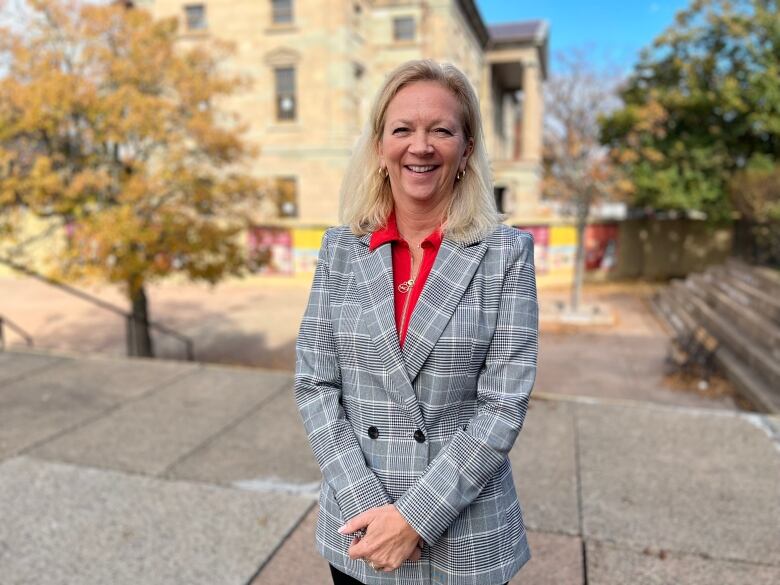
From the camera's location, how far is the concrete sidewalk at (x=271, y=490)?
3.39 meters

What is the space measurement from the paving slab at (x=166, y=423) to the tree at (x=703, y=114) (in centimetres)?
1413

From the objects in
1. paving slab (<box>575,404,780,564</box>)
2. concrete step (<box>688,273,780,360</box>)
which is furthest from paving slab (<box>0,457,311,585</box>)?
concrete step (<box>688,273,780,360</box>)

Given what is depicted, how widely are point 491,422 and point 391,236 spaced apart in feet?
2.10

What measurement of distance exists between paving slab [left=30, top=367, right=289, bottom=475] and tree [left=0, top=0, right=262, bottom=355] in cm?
294

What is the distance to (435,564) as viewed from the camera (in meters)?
1.82

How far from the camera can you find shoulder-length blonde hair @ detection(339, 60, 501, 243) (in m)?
1.82

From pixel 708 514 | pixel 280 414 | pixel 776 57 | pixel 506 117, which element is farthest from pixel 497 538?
pixel 506 117

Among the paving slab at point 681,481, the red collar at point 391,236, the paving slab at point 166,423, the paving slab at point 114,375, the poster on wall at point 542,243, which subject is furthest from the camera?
the poster on wall at point 542,243

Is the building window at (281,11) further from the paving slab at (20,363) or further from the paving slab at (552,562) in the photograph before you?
the paving slab at (552,562)

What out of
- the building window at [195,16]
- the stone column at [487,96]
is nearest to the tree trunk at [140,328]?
the building window at [195,16]

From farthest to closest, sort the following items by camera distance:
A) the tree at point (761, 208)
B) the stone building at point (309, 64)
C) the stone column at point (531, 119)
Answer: the stone column at point (531, 119)
the stone building at point (309, 64)
the tree at point (761, 208)

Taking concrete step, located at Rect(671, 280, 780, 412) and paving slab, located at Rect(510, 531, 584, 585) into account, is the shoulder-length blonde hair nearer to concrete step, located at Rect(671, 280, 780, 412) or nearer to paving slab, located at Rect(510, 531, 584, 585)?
paving slab, located at Rect(510, 531, 584, 585)

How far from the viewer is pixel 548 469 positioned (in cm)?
456

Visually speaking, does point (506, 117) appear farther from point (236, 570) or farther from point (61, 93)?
point (236, 570)
